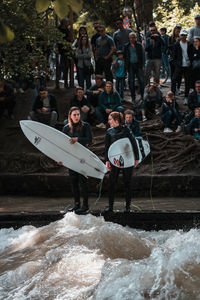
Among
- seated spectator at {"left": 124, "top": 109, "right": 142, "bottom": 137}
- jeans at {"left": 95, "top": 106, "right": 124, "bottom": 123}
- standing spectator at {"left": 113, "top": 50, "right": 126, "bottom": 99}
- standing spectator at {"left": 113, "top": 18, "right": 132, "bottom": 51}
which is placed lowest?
seated spectator at {"left": 124, "top": 109, "right": 142, "bottom": 137}

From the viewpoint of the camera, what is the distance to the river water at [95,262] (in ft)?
16.2

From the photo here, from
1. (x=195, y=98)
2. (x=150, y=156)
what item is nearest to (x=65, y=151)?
(x=150, y=156)

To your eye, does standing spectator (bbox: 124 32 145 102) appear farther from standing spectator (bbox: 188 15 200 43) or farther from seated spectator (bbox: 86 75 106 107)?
standing spectator (bbox: 188 15 200 43)

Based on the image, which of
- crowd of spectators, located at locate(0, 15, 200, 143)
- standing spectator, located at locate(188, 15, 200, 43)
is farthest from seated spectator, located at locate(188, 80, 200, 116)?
standing spectator, located at locate(188, 15, 200, 43)

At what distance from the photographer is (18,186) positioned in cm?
1175

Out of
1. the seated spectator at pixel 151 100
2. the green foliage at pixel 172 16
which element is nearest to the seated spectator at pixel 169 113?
the seated spectator at pixel 151 100

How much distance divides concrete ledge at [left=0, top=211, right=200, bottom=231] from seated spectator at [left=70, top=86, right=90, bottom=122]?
4.64 m

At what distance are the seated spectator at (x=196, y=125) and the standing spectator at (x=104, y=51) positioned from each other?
10.0 ft

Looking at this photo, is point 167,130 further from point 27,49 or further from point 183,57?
point 27,49

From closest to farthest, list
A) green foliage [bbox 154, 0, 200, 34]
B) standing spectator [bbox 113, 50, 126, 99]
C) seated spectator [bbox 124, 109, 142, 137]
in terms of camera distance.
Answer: seated spectator [bbox 124, 109, 142, 137] < standing spectator [bbox 113, 50, 126, 99] < green foliage [bbox 154, 0, 200, 34]

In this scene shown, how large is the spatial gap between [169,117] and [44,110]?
3125mm

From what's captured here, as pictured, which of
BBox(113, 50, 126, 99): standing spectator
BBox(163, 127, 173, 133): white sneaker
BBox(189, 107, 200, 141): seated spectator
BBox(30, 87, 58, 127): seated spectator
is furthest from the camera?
BBox(113, 50, 126, 99): standing spectator

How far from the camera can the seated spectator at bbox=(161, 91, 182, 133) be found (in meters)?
A: 12.4

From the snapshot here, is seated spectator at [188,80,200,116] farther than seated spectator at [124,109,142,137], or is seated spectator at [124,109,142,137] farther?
seated spectator at [188,80,200,116]
